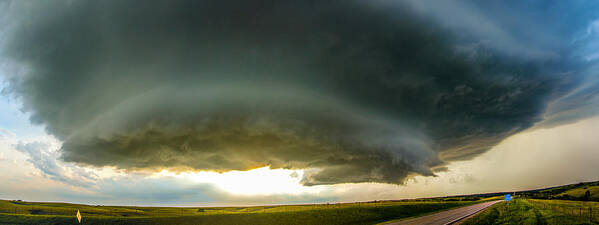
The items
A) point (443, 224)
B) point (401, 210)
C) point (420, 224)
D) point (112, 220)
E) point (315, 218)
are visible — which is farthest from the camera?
point (401, 210)

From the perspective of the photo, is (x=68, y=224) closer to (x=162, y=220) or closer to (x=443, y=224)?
(x=162, y=220)

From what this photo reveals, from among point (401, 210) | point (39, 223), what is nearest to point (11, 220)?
point (39, 223)

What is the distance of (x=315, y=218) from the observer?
89062 mm

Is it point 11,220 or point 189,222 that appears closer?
point 189,222

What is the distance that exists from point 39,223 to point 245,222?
5984 cm

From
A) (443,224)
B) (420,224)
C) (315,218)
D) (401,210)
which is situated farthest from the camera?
(401,210)

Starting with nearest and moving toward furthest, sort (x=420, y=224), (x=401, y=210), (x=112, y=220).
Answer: (x=420, y=224) → (x=112, y=220) → (x=401, y=210)

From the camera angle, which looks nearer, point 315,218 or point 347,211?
point 315,218

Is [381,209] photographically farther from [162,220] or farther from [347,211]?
[162,220]

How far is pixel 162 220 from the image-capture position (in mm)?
92188

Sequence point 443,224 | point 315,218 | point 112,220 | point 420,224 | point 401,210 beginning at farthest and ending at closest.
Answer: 1. point 401,210
2. point 112,220
3. point 315,218
4. point 420,224
5. point 443,224

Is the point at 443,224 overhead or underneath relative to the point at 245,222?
overhead

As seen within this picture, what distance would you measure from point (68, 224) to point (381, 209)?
306 feet

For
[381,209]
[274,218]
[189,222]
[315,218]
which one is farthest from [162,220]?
[381,209]
